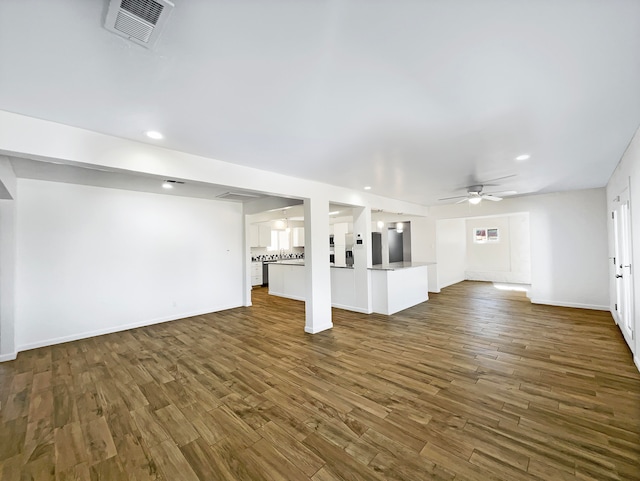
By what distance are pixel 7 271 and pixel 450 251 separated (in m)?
10.1

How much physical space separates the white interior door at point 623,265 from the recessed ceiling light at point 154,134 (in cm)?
546

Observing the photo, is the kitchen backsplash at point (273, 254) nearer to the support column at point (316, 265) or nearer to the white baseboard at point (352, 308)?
the white baseboard at point (352, 308)

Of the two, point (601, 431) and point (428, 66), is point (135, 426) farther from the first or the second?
point (601, 431)

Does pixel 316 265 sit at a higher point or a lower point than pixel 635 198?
lower

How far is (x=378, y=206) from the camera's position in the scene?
6.02m

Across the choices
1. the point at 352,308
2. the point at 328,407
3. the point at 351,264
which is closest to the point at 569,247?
the point at 352,308

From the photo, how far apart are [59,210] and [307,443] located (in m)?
5.13

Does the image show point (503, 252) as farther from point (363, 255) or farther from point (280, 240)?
point (280, 240)

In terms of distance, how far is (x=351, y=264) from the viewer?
9.05 metres

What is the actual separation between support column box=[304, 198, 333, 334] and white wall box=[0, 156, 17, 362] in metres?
4.07

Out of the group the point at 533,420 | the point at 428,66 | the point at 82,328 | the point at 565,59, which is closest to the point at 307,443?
the point at 533,420

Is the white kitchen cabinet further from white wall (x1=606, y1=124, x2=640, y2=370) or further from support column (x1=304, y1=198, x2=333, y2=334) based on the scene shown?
white wall (x1=606, y1=124, x2=640, y2=370)

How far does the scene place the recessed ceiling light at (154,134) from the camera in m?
2.53

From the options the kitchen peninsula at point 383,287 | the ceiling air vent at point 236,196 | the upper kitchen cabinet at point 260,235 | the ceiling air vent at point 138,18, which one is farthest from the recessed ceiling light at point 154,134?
the upper kitchen cabinet at point 260,235
